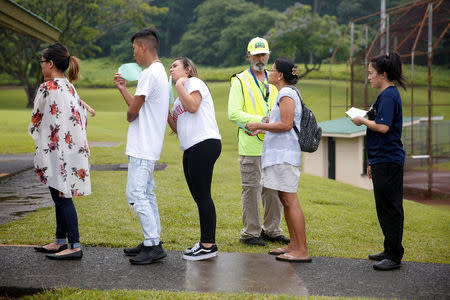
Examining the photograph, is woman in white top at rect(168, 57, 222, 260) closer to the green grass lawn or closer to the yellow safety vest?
the green grass lawn

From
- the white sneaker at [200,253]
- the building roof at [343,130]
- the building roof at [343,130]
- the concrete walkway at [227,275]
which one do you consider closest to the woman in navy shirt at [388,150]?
the concrete walkway at [227,275]

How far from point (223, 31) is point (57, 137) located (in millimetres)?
52954

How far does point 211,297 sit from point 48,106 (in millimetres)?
2066

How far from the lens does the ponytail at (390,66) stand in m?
4.43

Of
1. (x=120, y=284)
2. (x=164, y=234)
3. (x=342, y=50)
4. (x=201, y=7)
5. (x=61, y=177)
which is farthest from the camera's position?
(x=201, y=7)

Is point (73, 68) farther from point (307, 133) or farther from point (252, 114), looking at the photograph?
point (307, 133)

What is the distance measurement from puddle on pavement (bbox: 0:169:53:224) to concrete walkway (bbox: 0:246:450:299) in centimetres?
244

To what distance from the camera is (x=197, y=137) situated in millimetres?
4312

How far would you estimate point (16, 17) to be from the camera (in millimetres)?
9039

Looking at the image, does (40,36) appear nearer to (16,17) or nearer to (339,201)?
(16,17)

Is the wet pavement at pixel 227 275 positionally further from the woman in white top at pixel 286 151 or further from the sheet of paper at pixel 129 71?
the sheet of paper at pixel 129 71

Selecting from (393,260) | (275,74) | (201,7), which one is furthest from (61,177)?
(201,7)

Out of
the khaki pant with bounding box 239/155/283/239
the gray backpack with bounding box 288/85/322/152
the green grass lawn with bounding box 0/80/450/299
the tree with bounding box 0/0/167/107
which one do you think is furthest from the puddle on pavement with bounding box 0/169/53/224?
the tree with bounding box 0/0/167/107

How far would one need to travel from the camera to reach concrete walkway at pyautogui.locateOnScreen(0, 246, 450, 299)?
3.76m
